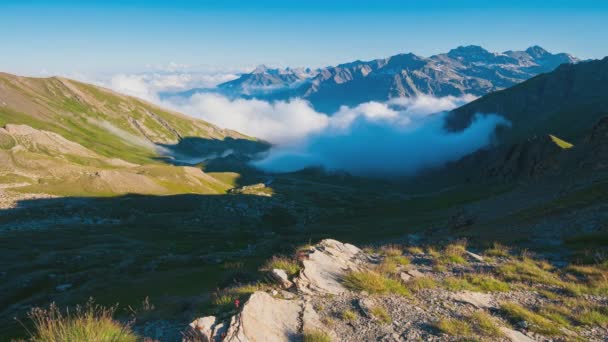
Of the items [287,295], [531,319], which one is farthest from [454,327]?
[287,295]

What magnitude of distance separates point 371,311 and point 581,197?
143ft

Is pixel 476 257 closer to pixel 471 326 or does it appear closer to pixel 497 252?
pixel 497 252

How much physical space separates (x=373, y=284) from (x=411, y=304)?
1.72 m

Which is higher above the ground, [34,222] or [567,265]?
[567,265]

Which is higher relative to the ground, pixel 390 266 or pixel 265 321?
pixel 390 266

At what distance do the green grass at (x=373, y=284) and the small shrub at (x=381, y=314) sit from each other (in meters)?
1.57

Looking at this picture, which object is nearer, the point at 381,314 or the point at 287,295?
the point at 381,314

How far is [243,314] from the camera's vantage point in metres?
11.3

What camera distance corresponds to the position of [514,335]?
12.1m

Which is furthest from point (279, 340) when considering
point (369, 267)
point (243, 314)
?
point (369, 267)

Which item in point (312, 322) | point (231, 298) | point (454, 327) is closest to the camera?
point (454, 327)

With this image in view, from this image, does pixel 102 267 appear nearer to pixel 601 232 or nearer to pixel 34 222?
pixel 34 222

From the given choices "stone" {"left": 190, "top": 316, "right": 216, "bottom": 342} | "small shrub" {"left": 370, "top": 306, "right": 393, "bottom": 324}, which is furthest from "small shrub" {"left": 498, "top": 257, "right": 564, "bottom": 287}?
"stone" {"left": 190, "top": 316, "right": 216, "bottom": 342}

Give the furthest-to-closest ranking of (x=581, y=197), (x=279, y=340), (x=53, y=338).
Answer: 1. (x=581, y=197)
2. (x=279, y=340)
3. (x=53, y=338)
